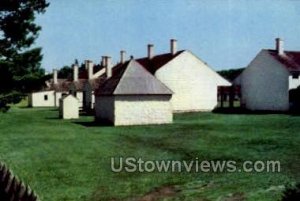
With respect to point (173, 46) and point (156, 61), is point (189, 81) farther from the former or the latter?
point (156, 61)

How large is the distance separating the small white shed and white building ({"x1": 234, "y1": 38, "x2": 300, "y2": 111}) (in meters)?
20.2

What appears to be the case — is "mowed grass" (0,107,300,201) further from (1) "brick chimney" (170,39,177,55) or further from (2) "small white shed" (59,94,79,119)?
(1) "brick chimney" (170,39,177,55)

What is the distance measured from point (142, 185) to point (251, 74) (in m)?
42.7

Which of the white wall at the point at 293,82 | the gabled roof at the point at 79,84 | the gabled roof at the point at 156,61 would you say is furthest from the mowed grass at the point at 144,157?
the gabled roof at the point at 79,84

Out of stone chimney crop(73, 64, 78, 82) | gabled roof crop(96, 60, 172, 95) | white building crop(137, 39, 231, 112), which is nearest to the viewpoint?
gabled roof crop(96, 60, 172, 95)

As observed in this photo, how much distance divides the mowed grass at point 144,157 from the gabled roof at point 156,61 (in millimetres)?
22458

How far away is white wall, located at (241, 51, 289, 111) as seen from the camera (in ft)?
169

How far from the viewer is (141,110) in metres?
39.2

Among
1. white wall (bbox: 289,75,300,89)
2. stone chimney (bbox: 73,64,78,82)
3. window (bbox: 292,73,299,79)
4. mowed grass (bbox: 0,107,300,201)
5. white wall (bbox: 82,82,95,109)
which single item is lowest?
mowed grass (bbox: 0,107,300,201)

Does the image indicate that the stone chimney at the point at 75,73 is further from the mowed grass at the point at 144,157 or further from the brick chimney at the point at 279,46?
the mowed grass at the point at 144,157

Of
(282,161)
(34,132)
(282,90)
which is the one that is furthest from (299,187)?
(282,90)

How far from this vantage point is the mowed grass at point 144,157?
48.0 ft

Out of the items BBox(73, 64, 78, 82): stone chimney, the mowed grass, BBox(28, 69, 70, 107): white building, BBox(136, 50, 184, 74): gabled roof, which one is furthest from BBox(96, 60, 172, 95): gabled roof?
BBox(28, 69, 70, 107): white building

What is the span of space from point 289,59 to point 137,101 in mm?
21902
